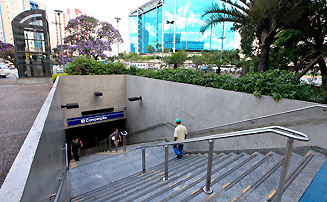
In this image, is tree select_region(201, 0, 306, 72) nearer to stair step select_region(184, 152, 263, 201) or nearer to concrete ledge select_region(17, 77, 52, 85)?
stair step select_region(184, 152, 263, 201)

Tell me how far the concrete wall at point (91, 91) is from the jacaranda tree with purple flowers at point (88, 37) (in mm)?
8180

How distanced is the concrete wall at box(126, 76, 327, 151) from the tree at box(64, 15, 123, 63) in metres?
9.47

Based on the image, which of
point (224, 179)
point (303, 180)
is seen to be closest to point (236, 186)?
point (224, 179)

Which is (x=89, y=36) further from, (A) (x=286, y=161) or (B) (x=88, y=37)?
(A) (x=286, y=161)

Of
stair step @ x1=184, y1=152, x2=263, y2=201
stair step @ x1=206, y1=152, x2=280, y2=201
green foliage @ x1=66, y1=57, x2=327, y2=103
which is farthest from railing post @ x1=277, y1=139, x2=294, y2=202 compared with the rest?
green foliage @ x1=66, y1=57, x2=327, y2=103

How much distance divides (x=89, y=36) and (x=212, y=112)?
1671 centimetres

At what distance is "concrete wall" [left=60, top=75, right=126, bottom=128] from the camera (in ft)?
32.4

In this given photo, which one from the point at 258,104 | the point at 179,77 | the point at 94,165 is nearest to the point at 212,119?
the point at 258,104

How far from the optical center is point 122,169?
5.69 metres

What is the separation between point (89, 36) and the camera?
17.9 metres

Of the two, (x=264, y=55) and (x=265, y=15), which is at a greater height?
(x=265, y=15)

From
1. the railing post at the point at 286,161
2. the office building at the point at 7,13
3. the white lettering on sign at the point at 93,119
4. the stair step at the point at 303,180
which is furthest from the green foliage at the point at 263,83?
the office building at the point at 7,13

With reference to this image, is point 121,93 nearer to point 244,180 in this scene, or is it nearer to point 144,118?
point 144,118

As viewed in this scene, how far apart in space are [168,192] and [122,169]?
3.03 metres
